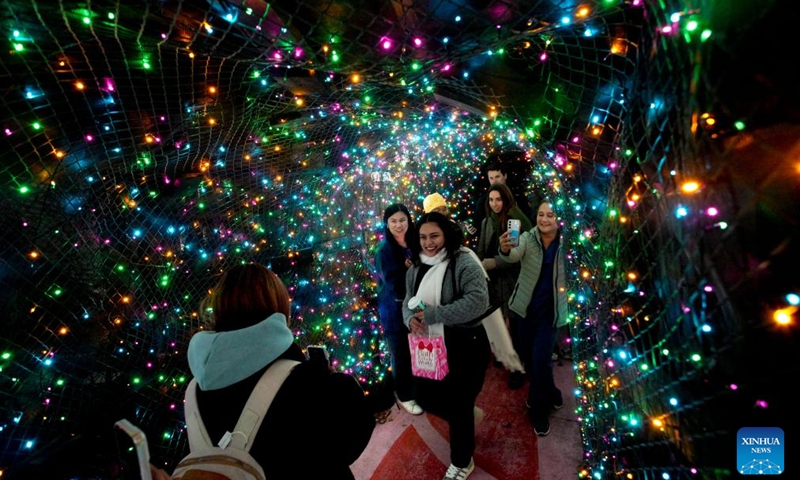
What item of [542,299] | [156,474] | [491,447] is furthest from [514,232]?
[156,474]

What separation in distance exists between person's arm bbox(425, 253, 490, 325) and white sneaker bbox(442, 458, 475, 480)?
1.26 meters

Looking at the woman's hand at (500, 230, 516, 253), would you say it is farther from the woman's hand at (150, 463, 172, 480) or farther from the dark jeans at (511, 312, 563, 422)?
the woman's hand at (150, 463, 172, 480)

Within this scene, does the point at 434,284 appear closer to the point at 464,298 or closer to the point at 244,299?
the point at 464,298

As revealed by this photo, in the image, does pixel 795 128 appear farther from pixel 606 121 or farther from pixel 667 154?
pixel 606 121

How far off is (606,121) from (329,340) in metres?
3.53

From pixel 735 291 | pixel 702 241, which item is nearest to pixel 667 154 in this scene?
pixel 702 241

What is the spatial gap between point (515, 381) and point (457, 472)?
1433mm

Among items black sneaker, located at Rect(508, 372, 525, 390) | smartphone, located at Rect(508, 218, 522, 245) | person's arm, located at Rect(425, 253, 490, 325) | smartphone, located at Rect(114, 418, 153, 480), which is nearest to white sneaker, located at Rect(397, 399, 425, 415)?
black sneaker, located at Rect(508, 372, 525, 390)

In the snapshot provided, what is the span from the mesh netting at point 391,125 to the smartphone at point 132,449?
1.14 m

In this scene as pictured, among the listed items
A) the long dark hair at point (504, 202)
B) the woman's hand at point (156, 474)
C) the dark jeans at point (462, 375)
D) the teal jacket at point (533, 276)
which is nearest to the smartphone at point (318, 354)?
the woman's hand at point (156, 474)

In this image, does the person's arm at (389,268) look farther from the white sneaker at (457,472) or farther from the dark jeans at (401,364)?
the white sneaker at (457,472)

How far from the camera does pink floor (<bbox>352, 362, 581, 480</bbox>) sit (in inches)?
119

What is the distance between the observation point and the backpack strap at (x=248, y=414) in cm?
136

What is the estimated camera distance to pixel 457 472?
2.89 meters
